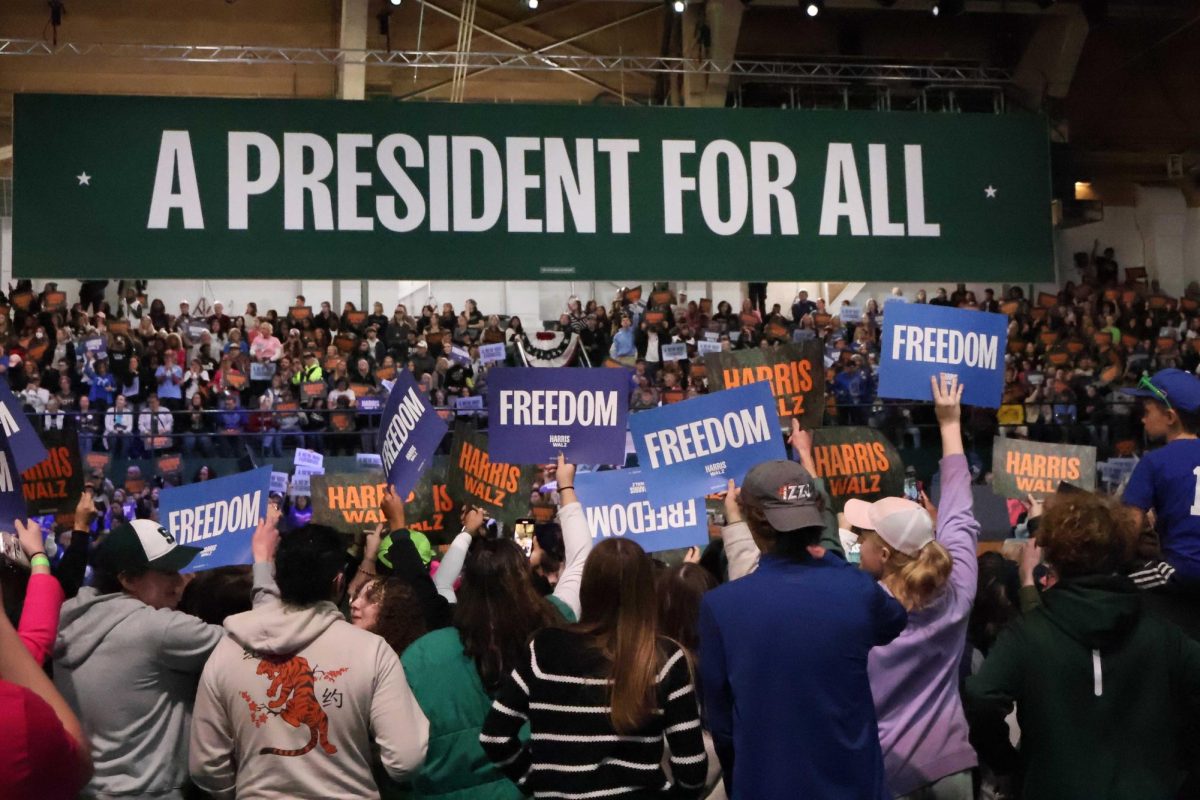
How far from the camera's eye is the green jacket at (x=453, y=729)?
3.60 metres

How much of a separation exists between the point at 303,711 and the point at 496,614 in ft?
1.82

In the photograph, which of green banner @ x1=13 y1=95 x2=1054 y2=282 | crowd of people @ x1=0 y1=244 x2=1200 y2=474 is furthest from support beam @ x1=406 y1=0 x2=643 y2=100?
green banner @ x1=13 y1=95 x2=1054 y2=282

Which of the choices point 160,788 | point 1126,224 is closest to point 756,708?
point 160,788

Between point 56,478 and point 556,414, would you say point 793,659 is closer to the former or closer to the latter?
point 556,414

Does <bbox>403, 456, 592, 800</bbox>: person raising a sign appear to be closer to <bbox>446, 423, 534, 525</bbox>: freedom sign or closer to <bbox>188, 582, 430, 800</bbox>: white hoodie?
<bbox>188, 582, 430, 800</bbox>: white hoodie

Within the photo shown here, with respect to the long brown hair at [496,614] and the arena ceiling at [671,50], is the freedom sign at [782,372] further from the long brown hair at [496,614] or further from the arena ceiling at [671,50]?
the arena ceiling at [671,50]

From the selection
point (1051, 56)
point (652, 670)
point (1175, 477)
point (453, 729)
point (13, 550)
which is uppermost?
point (1051, 56)

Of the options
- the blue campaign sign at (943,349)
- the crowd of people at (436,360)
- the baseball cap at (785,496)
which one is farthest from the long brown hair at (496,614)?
the crowd of people at (436,360)

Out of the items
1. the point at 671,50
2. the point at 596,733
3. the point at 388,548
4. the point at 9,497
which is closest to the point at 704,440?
the point at 388,548

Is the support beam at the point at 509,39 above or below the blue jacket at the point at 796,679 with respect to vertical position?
above

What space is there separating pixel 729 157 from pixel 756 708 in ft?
13.8

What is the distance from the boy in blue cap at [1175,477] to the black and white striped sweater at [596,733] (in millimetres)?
2114

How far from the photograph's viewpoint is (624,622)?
3.15 metres

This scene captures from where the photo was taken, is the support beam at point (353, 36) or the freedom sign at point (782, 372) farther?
the support beam at point (353, 36)
